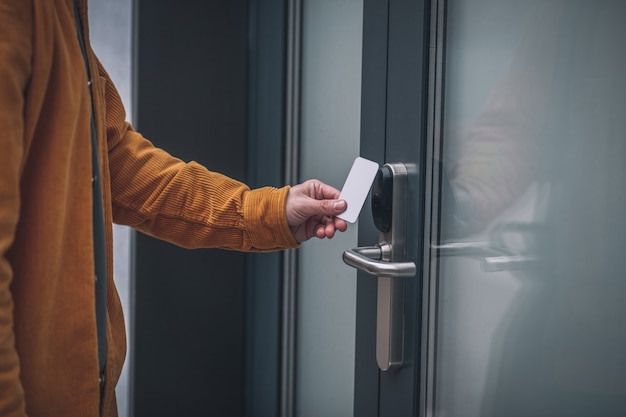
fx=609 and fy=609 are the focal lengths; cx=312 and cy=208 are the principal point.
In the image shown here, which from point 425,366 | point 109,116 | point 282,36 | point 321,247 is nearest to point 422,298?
point 425,366

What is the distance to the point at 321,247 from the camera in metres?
1.25

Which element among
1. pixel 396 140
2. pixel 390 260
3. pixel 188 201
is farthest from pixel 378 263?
pixel 188 201

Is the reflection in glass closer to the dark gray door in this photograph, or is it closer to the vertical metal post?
the dark gray door

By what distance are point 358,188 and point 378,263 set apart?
0.11 m

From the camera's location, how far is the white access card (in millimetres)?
888

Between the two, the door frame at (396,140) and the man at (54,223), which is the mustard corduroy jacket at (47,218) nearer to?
the man at (54,223)

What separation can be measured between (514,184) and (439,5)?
0.28m

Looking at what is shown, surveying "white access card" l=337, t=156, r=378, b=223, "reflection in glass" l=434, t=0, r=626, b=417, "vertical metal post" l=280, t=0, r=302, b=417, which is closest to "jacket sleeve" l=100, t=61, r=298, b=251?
"white access card" l=337, t=156, r=378, b=223

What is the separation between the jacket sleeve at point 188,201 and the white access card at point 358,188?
0.11 m

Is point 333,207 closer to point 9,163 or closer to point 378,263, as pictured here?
point 378,263

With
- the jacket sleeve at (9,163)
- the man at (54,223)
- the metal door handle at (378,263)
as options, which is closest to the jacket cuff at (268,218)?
the metal door handle at (378,263)

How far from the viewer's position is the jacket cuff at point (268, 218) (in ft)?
A: 3.08

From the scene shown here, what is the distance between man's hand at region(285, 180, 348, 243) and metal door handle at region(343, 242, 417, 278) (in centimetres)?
5

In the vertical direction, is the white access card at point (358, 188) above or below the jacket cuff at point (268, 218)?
Answer: above
